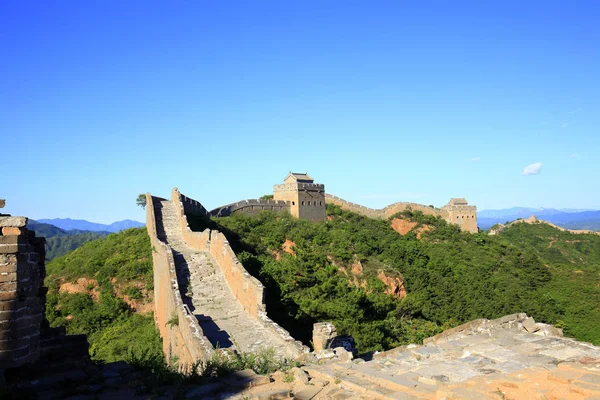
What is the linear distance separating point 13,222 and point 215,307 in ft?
24.2

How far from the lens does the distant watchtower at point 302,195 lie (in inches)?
1248

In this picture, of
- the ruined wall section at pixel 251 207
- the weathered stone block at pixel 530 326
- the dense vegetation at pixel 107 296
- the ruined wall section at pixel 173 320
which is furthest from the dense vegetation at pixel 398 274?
the weathered stone block at pixel 530 326

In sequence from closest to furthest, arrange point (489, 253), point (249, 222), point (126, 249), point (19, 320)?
point (19, 320)
point (126, 249)
point (249, 222)
point (489, 253)

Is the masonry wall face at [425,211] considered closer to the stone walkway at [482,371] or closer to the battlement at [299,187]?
the battlement at [299,187]

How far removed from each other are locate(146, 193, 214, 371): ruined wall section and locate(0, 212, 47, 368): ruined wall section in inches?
95.7

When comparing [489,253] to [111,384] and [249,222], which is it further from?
[111,384]

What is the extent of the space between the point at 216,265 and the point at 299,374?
31.3 ft

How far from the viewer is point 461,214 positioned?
41.4 meters

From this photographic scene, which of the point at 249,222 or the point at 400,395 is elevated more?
the point at 249,222

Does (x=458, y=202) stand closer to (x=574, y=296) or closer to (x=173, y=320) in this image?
(x=574, y=296)

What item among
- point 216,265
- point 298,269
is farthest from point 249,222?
point 216,265

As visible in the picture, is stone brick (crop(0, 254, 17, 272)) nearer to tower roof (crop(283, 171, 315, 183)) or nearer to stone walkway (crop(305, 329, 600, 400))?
stone walkway (crop(305, 329, 600, 400))

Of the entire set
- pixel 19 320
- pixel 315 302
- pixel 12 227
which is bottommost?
pixel 315 302

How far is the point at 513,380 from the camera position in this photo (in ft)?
14.8
